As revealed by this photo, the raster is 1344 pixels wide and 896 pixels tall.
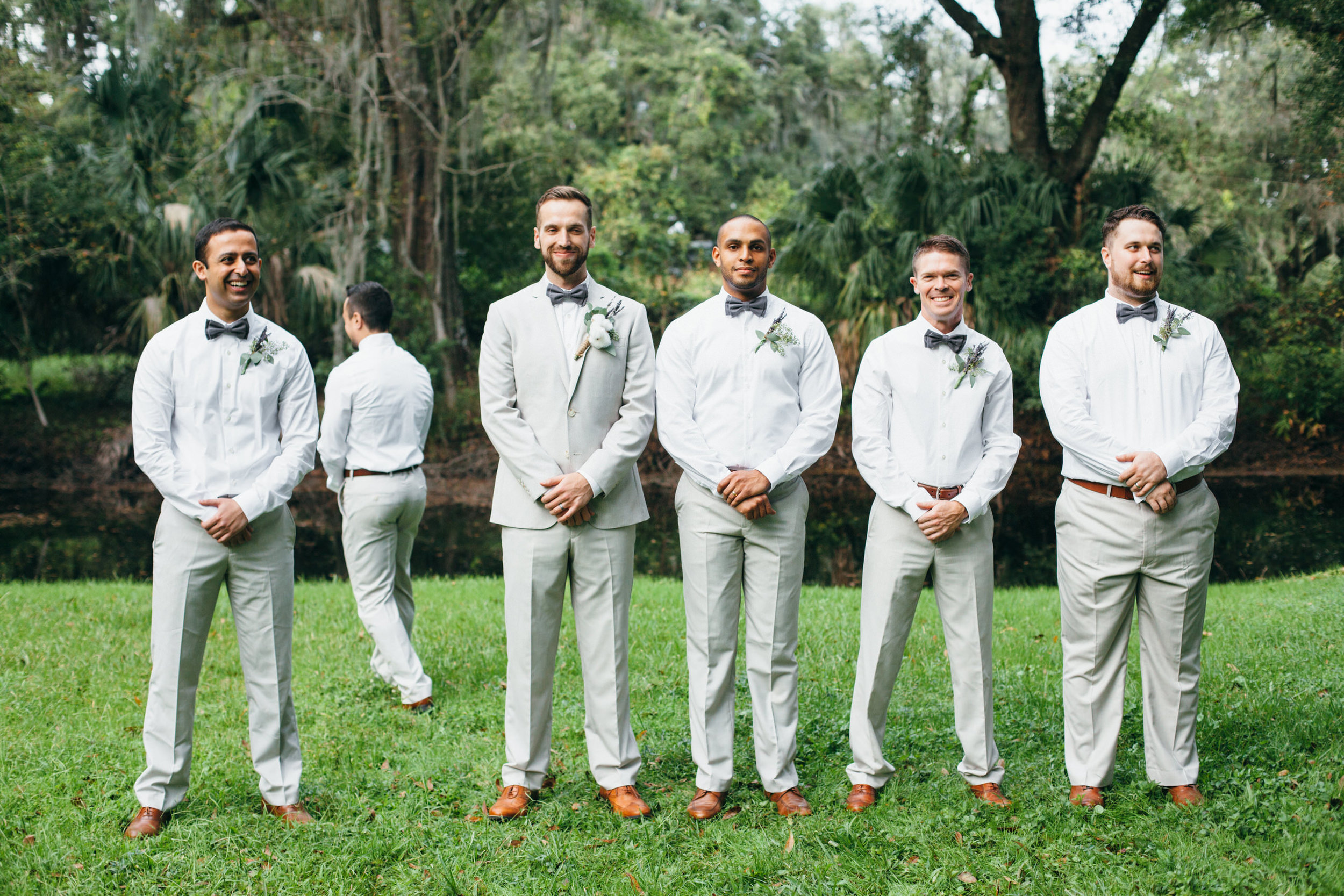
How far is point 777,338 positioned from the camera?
4305 millimetres

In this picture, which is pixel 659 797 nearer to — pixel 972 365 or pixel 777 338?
pixel 777 338

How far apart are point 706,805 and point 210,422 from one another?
2.55 meters

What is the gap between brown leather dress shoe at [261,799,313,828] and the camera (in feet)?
13.6

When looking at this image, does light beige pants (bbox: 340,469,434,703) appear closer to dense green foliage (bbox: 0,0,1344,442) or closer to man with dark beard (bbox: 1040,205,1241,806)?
man with dark beard (bbox: 1040,205,1241,806)

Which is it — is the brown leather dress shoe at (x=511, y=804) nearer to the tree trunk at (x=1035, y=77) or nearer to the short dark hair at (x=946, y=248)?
the short dark hair at (x=946, y=248)

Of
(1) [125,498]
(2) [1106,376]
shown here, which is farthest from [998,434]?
(1) [125,498]

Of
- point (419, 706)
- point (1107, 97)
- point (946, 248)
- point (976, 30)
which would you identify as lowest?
point (419, 706)

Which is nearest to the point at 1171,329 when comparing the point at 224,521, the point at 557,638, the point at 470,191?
the point at 557,638

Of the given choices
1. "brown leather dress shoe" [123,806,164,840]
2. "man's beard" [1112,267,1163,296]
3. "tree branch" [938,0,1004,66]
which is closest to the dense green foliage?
"tree branch" [938,0,1004,66]

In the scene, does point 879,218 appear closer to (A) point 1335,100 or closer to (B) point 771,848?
(A) point 1335,100

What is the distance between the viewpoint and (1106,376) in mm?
4254

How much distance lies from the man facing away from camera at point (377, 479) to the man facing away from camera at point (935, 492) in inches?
107

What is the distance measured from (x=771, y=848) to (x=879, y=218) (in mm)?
13588

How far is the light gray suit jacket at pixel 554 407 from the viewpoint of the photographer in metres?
4.20
